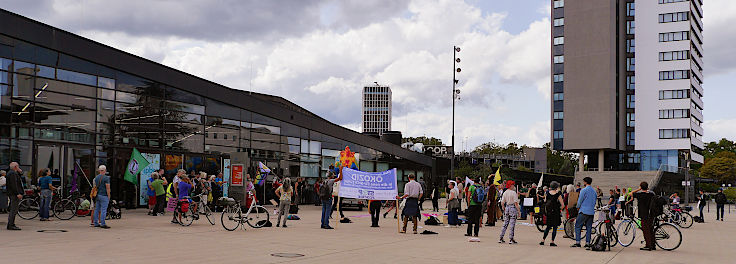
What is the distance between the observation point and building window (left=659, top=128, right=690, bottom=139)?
82875 mm

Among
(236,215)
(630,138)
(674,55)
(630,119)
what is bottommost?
(236,215)

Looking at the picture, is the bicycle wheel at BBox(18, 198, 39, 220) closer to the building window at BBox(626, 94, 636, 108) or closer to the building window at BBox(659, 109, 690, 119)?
the building window at BBox(659, 109, 690, 119)

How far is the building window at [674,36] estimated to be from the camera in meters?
82.2

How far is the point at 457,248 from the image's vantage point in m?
13.9

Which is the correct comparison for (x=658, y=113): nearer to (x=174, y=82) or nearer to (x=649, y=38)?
(x=649, y=38)

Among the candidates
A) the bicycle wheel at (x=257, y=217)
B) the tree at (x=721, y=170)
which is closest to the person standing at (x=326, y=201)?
the bicycle wheel at (x=257, y=217)

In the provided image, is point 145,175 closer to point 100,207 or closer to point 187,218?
point 187,218

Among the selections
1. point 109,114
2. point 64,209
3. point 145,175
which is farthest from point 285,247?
point 145,175

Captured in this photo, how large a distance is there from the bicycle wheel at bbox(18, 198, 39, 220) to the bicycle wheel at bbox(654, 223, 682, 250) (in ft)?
57.5

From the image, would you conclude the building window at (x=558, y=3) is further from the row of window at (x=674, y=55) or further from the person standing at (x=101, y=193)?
the person standing at (x=101, y=193)

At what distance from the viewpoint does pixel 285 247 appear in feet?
42.9

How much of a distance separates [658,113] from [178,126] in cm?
7455

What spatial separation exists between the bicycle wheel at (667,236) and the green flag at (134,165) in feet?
58.2

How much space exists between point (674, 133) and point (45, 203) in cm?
8231
